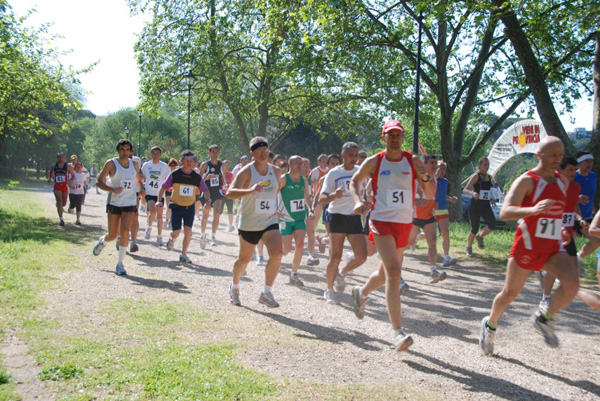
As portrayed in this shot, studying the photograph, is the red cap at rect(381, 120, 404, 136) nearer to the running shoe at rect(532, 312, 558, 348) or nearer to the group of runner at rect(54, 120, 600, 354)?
the group of runner at rect(54, 120, 600, 354)

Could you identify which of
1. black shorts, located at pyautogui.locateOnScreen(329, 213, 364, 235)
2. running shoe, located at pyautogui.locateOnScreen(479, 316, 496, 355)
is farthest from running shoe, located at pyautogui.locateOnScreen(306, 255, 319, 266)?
running shoe, located at pyautogui.locateOnScreen(479, 316, 496, 355)

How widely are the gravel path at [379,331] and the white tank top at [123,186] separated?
115 cm

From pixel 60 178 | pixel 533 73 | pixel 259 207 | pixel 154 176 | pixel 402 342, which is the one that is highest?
pixel 533 73

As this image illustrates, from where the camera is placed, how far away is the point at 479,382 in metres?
4.32

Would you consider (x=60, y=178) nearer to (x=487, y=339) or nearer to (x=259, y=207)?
(x=259, y=207)

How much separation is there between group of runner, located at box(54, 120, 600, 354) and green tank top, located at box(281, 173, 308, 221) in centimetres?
2

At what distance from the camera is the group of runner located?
4.68 m

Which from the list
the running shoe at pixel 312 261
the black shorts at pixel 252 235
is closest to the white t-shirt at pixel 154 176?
the running shoe at pixel 312 261

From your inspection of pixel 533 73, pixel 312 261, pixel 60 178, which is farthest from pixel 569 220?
pixel 60 178

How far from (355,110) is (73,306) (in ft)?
71.2

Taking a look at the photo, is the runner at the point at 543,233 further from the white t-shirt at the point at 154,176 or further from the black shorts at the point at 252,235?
the white t-shirt at the point at 154,176

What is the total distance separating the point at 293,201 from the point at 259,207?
6.77 feet

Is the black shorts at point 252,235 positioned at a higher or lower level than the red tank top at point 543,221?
lower

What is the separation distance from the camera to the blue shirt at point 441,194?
10617 mm
